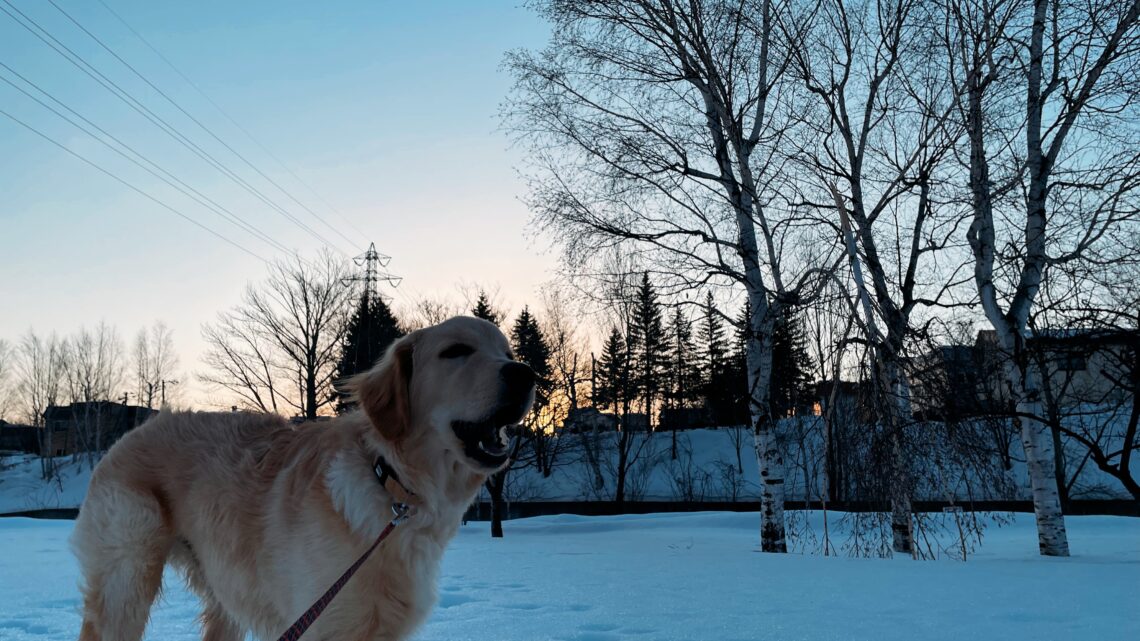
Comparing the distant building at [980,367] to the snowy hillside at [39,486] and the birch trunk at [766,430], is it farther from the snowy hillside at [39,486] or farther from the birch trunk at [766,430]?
the snowy hillside at [39,486]

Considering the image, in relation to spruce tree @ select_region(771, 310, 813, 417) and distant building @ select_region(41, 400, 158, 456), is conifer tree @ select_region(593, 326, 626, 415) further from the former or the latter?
distant building @ select_region(41, 400, 158, 456)

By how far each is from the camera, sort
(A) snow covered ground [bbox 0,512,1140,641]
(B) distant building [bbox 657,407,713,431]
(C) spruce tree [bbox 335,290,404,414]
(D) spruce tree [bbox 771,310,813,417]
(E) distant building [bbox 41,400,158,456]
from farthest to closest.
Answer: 1. (E) distant building [bbox 41,400,158,456]
2. (B) distant building [bbox 657,407,713,431]
3. (C) spruce tree [bbox 335,290,404,414]
4. (D) spruce tree [bbox 771,310,813,417]
5. (A) snow covered ground [bbox 0,512,1140,641]

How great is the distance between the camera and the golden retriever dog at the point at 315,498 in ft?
8.67

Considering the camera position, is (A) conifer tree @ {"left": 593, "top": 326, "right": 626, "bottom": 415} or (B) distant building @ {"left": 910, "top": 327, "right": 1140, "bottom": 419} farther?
(A) conifer tree @ {"left": 593, "top": 326, "right": 626, "bottom": 415}

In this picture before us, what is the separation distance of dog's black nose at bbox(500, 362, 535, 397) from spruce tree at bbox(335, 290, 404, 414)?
2974cm

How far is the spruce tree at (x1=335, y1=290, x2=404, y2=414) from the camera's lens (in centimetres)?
3256

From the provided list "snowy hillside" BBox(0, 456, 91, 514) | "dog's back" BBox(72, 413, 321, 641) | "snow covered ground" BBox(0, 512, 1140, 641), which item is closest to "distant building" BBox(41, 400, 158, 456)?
"snowy hillside" BBox(0, 456, 91, 514)

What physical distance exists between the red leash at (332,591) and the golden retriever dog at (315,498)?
0.07 m

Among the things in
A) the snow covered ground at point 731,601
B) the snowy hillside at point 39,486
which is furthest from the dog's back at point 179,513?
the snowy hillside at point 39,486

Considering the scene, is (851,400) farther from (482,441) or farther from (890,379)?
(482,441)

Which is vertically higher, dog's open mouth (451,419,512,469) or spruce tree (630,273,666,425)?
spruce tree (630,273,666,425)

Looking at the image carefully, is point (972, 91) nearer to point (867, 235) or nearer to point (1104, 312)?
point (867, 235)

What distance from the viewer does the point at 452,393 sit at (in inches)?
110

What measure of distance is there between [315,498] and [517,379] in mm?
902
